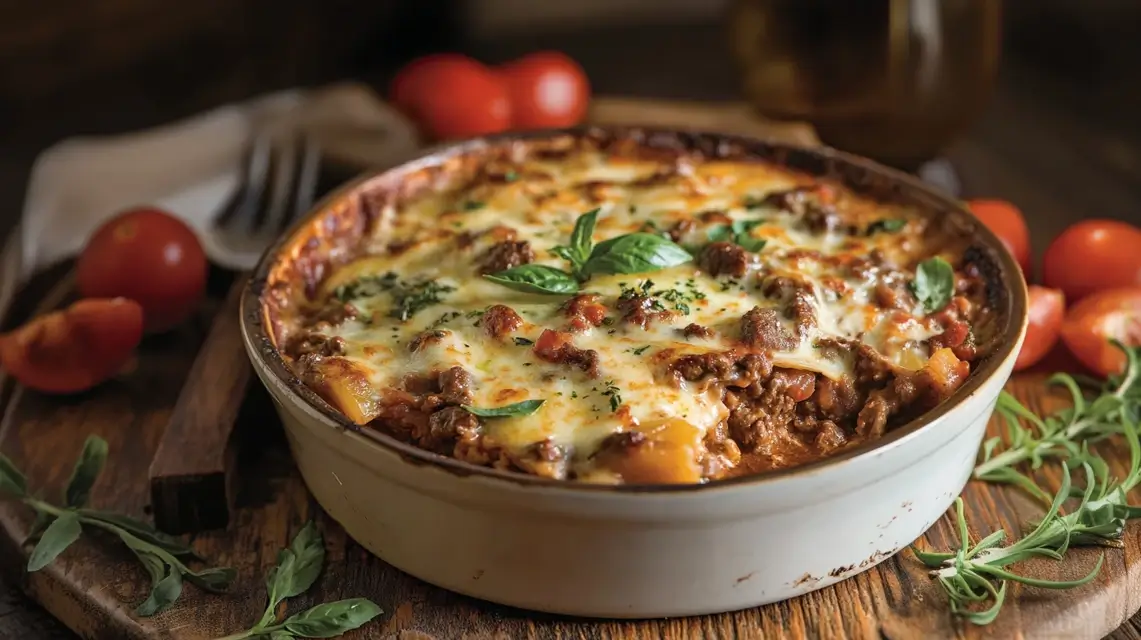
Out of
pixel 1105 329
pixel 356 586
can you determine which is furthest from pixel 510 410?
pixel 1105 329

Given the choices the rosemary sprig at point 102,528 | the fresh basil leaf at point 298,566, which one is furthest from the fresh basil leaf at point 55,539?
the fresh basil leaf at point 298,566

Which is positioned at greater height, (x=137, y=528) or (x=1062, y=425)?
(x=137, y=528)

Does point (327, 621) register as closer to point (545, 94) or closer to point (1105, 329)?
point (1105, 329)

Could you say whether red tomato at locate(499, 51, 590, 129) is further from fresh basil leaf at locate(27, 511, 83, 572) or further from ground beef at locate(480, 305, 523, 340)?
fresh basil leaf at locate(27, 511, 83, 572)

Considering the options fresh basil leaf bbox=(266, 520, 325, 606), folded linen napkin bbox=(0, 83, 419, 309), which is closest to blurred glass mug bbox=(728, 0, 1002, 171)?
folded linen napkin bbox=(0, 83, 419, 309)

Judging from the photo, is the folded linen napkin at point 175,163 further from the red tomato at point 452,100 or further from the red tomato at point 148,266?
the red tomato at point 148,266

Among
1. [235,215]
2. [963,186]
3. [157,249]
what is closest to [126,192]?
[235,215]

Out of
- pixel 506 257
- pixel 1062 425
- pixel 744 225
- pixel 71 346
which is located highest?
pixel 506 257
